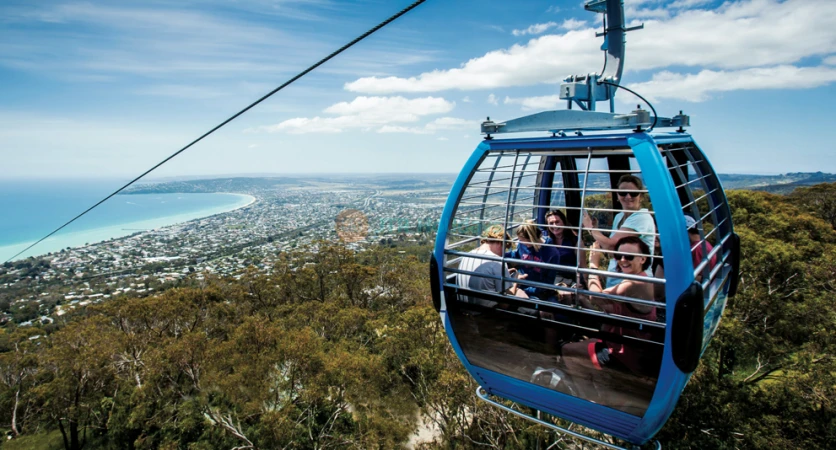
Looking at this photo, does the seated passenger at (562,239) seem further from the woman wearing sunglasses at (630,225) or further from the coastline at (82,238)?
the coastline at (82,238)

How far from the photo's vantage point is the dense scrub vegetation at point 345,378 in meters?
9.55

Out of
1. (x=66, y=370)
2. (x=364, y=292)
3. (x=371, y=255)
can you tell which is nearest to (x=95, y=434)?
(x=66, y=370)

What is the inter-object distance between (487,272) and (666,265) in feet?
4.12

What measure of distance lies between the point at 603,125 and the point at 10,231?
358ft

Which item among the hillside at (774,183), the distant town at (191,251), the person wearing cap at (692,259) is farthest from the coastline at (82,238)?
the hillside at (774,183)

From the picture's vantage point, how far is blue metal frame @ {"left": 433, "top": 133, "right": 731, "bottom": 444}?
2326mm

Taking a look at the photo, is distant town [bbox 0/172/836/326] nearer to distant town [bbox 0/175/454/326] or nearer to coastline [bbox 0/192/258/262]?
distant town [bbox 0/175/454/326]

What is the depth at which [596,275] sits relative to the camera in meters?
2.74

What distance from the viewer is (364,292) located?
2081cm

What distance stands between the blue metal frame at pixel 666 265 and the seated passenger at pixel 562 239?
101 centimetres

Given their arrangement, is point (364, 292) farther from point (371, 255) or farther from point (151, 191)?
point (151, 191)

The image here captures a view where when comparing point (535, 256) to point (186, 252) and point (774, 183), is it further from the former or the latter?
point (774, 183)

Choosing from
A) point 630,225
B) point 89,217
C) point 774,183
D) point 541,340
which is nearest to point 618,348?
point 541,340

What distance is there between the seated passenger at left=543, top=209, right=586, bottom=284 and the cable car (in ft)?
0.09
